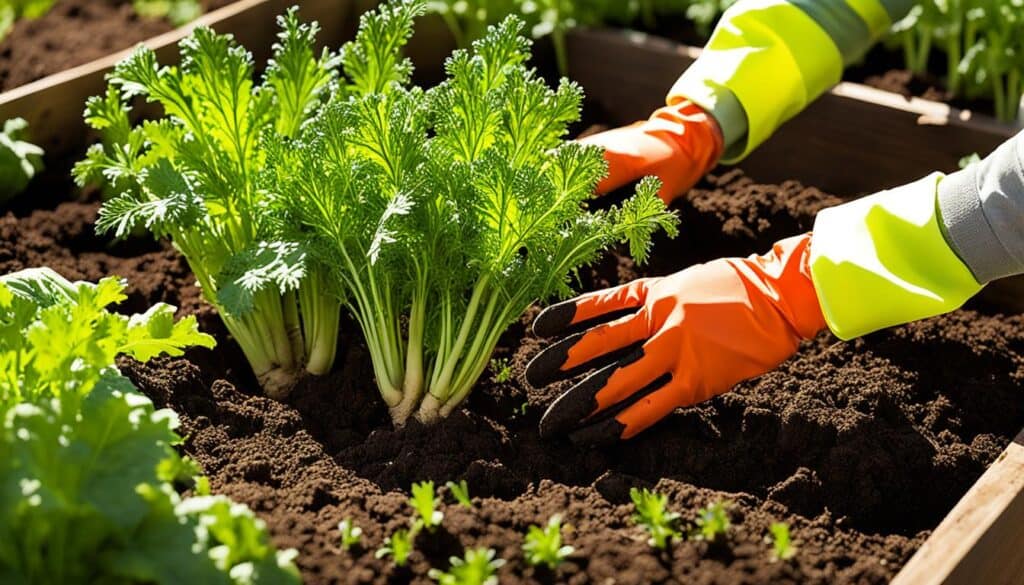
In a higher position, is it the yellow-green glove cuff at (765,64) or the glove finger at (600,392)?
the yellow-green glove cuff at (765,64)

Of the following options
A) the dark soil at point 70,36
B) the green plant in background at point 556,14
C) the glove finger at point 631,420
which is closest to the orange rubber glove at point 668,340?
the glove finger at point 631,420

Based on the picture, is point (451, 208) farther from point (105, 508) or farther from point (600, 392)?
point (105, 508)

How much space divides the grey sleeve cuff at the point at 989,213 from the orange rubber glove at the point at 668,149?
734 millimetres

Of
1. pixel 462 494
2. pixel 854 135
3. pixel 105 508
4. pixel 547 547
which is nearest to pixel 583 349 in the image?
pixel 462 494

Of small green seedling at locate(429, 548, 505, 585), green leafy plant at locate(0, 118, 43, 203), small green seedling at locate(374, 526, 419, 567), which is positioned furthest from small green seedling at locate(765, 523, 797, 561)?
green leafy plant at locate(0, 118, 43, 203)

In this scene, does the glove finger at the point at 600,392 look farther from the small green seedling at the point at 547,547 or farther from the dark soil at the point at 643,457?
the small green seedling at the point at 547,547

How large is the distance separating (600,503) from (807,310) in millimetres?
699

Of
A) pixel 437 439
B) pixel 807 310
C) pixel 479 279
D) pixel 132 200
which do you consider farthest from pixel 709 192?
pixel 132 200

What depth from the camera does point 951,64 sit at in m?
3.55

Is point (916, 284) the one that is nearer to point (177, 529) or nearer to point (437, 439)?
point (437, 439)

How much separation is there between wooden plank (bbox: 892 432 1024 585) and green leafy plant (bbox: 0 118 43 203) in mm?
2300

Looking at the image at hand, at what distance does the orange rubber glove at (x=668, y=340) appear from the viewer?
2332 mm

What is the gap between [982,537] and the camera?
1976 millimetres

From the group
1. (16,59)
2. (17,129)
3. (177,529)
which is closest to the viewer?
(177,529)
